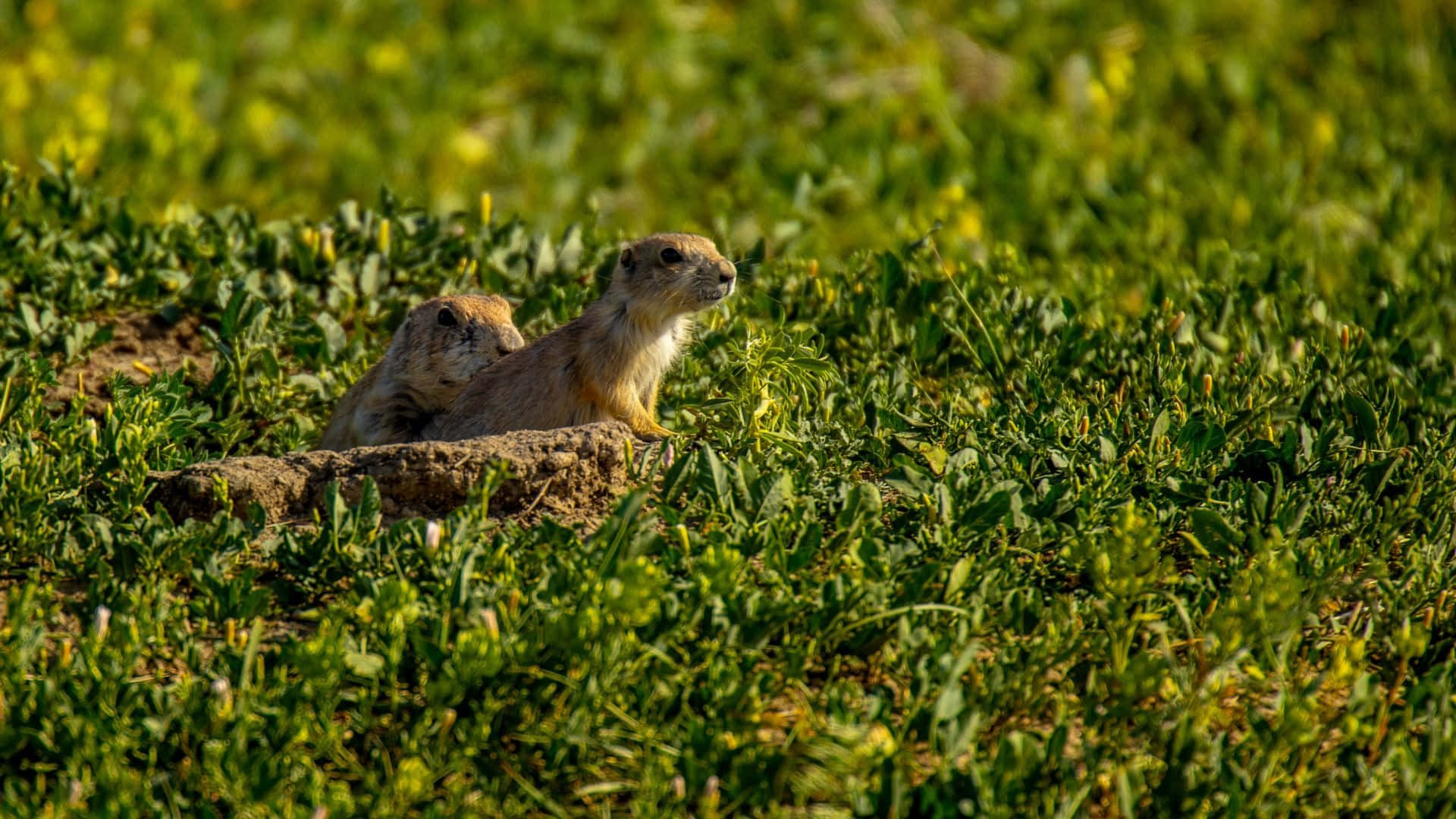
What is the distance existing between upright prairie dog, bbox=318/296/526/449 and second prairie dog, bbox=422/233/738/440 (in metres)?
0.23

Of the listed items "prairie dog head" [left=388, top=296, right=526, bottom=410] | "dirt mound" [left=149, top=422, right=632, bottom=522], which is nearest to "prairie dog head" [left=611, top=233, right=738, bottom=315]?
"prairie dog head" [left=388, top=296, right=526, bottom=410]

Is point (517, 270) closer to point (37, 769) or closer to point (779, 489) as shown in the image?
point (779, 489)

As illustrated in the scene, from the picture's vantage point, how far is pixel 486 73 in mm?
11852

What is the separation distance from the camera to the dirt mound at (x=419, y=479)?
4758mm

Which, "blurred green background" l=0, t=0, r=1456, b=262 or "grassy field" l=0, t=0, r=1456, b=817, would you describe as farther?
"blurred green background" l=0, t=0, r=1456, b=262

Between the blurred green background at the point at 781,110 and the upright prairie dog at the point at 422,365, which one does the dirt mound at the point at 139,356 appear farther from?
the blurred green background at the point at 781,110

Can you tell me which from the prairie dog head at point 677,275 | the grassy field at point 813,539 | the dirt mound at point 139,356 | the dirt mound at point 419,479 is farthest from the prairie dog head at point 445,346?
the dirt mound at point 419,479

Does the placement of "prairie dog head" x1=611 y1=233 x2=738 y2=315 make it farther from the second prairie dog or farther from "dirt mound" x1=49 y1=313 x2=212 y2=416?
"dirt mound" x1=49 y1=313 x2=212 y2=416

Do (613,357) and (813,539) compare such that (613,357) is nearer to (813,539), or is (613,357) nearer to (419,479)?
(419,479)

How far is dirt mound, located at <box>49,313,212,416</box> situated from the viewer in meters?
6.18

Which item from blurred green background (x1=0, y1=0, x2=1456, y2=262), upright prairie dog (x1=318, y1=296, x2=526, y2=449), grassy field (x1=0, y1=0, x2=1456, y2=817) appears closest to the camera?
grassy field (x1=0, y1=0, x2=1456, y2=817)

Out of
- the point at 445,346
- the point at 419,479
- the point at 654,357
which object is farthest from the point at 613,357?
the point at 419,479

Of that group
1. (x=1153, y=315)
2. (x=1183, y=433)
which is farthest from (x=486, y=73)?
(x=1183, y=433)

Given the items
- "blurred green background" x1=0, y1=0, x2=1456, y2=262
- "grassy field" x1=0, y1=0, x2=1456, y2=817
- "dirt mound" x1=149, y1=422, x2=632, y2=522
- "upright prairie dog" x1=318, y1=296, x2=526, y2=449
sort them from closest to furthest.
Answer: "grassy field" x1=0, y1=0, x2=1456, y2=817, "dirt mound" x1=149, y1=422, x2=632, y2=522, "upright prairie dog" x1=318, y1=296, x2=526, y2=449, "blurred green background" x1=0, y1=0, x2=1456, y2=262
